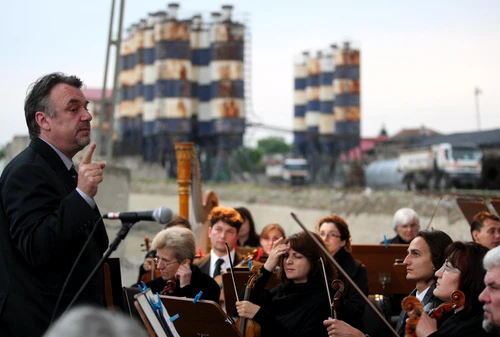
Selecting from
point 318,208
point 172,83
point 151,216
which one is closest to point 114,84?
point 151,216

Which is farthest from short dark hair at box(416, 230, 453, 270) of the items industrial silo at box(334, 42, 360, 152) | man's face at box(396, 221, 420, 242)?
industrial silo at box(334, 42, 360, 152)

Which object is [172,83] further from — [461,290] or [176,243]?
[461,290]

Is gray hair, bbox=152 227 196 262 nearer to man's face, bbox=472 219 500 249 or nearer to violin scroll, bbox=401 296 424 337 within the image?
man's face, bbox=472 219 500 249

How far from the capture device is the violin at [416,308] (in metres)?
3.63

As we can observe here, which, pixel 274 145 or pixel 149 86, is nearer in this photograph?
pixel 149 86

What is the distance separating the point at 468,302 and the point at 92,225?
1.84 metres

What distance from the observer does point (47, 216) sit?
375cm

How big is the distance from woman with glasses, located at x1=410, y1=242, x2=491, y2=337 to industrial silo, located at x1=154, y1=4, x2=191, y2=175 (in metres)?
59.9

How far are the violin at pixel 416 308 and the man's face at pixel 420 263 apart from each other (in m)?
1.18

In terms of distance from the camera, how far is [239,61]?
6369cm

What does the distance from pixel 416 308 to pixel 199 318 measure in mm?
1548

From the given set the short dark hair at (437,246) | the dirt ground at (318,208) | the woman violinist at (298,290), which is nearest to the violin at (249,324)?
the woman violinist at (298,290)

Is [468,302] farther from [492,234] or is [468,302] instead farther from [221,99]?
[221,99]

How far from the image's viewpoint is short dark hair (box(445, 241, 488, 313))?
4289mm
